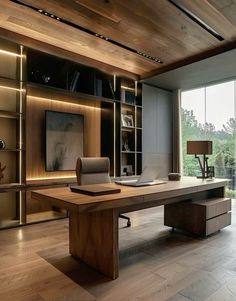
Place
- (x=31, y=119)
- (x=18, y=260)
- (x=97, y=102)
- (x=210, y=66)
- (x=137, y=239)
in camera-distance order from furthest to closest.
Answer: (x=97, y=102) < (x=210, y=66) < (x=31, y=119) < (x=137, y=239) < (x=18, y=260)

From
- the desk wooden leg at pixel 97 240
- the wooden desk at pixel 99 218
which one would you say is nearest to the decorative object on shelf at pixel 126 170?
the wooden desk at pixel 99 218

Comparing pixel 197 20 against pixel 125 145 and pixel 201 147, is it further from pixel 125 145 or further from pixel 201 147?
pixel 125 145

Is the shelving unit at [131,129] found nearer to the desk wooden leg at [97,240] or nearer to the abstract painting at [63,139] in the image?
the abstract painting at [63,139]

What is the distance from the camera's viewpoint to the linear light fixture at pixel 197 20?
2.80 meters

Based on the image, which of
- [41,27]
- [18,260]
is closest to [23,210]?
[18,260]

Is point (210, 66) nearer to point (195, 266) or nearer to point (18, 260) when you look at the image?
point (195, 266)

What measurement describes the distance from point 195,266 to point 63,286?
46.6 inches

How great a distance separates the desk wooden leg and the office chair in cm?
47

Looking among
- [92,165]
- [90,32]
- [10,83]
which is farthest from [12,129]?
[90,32]

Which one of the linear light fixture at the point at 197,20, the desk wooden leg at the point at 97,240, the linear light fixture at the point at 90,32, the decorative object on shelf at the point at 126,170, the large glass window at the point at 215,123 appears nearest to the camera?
the desk wooden leg at the point at 97,240

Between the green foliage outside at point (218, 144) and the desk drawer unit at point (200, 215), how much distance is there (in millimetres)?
2157

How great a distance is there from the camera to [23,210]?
358 centimetres

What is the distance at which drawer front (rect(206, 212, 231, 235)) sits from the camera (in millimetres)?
3030

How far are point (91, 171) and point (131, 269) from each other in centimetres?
116
